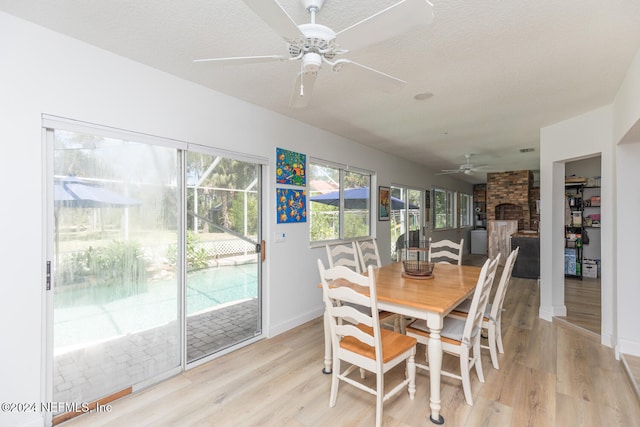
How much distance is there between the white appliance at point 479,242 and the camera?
9.72 meters

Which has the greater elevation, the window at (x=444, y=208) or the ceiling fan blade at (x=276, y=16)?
the ceiling fan blade at (x=276, y=16)

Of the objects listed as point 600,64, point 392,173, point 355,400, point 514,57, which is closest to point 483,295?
point 355,400

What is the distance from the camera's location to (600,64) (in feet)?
7.66

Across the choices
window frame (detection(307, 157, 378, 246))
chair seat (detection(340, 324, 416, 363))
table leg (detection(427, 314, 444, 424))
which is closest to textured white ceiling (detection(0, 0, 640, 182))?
window frame (detection(307, 157, 378, 246))

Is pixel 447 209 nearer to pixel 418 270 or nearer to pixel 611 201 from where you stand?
pixel 611 201

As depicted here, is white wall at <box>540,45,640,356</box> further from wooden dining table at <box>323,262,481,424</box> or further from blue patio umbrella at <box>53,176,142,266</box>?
blue patio umbrella at <box>53,176,142,266</box>

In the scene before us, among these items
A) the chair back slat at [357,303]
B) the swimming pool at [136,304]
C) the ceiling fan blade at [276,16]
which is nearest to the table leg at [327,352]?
the chair back slat at [357,303]

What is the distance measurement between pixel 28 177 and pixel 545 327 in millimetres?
5069

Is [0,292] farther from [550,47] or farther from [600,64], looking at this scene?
[600,64]

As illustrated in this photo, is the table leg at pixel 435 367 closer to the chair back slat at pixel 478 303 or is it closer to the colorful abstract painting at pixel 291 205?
the chair back slat at pixel 478 303

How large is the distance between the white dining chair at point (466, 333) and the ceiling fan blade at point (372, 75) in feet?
4.42

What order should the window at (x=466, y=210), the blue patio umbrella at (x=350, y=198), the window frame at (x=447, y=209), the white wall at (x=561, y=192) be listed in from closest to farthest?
the white wall at (x=561, y=192) < the blue patio umbrella at (x=350, y=198) < the window frame at (x=447, y=209) < the window at (x=466, y=210)

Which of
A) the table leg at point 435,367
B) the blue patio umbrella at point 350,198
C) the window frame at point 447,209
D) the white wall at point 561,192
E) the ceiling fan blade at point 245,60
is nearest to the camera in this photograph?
the ceiling fan blade at point 245,60

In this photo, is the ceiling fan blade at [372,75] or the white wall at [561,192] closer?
the ceiling fan blade at [372,75]
